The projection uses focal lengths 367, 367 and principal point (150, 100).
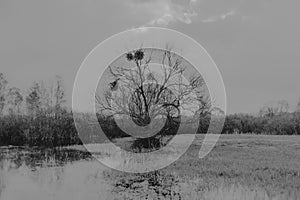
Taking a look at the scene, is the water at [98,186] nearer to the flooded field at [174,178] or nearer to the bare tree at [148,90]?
the flooded field at [174,178]

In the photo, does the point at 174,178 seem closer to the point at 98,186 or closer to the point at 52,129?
the point at 98,186

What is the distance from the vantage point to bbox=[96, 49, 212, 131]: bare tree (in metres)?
18.3

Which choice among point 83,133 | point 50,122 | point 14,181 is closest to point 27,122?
point 50,122

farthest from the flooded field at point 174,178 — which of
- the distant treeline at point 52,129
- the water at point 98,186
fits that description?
the distant treeline at point 52,129

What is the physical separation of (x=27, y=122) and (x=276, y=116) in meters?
18.3

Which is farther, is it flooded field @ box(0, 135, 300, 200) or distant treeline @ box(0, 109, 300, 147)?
distant treeline @ box(0, 109, 300, 147)

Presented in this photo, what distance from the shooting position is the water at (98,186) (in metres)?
8.06

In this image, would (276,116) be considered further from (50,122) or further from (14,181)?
(14,181)

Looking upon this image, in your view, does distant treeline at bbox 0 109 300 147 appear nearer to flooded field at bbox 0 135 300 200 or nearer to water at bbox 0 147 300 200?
flooded field at bbox 0 135 300 200

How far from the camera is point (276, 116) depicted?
28453 millimetres

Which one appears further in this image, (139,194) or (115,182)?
(115,182)

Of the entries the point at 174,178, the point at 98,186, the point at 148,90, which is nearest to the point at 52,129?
the point at 148,90

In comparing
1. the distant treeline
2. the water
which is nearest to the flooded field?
the water

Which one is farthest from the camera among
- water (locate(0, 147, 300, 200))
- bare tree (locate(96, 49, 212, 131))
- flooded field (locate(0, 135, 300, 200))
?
bare tree (locate(96, 49, 212, 131))
